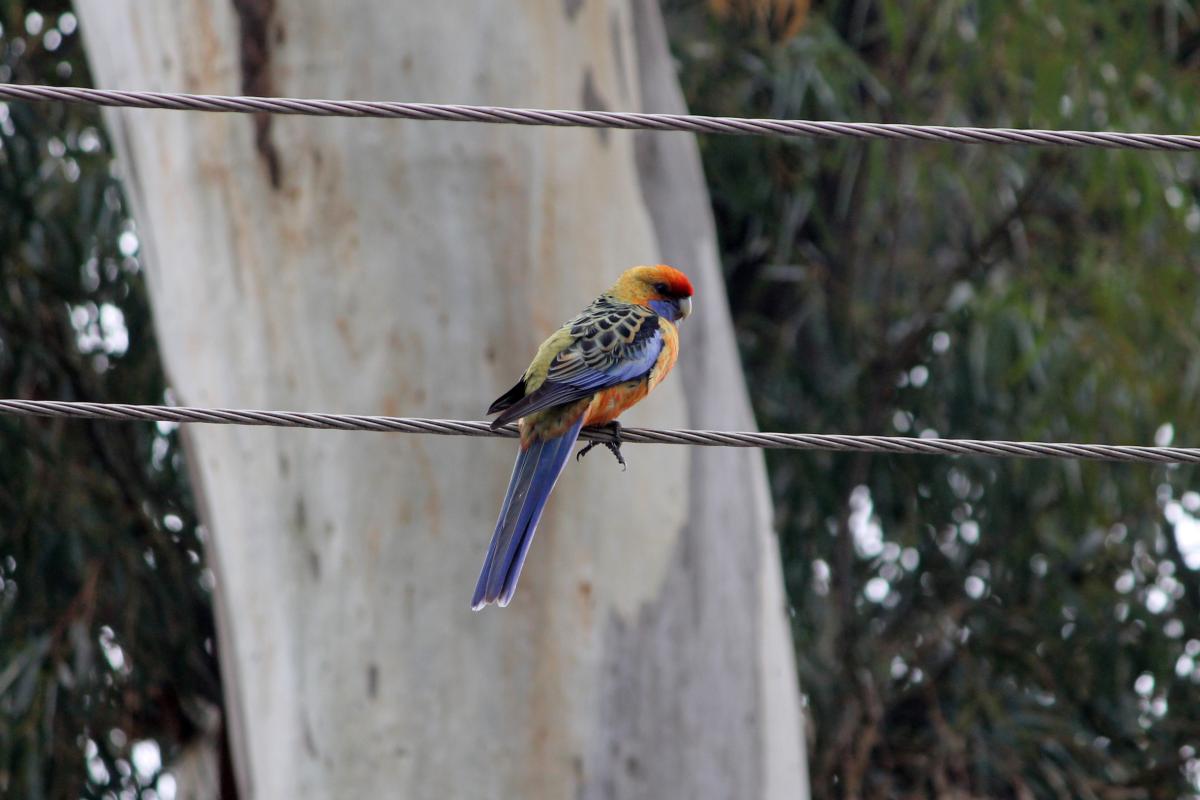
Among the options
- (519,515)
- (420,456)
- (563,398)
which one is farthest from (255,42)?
(519,515)

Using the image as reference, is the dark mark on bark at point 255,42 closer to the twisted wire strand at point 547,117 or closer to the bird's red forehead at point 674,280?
the bird's red forehead at point 674,280

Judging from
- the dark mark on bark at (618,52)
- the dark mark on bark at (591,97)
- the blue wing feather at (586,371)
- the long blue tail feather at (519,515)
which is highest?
the dark mark on bark at (618,52)

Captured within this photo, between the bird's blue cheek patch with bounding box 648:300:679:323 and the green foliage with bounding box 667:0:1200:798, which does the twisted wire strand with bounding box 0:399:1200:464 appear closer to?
the bird's blue cheek patch with bounding box 648:300:679:323

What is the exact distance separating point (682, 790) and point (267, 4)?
2273 mm

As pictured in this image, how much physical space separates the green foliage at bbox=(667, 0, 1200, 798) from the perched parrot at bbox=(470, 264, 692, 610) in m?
2.53

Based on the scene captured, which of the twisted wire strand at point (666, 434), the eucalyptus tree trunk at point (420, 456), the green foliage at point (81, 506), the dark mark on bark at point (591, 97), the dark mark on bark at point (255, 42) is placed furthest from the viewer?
the green foliage at point (81, 506)

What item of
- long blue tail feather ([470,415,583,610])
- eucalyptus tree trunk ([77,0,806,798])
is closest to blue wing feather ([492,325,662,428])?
long blue tail feather ([470,415,583,610])

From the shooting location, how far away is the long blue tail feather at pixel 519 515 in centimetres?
284

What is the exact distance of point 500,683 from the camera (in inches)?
149

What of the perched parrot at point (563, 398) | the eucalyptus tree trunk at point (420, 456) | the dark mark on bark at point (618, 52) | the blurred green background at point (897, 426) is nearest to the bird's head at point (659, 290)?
the perched parrot at point (563, 398)

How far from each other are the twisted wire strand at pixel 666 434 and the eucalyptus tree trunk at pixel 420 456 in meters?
1.36

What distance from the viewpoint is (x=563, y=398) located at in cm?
292

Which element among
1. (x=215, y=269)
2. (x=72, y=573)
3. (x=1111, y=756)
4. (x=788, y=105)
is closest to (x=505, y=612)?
(x=215, y=269)

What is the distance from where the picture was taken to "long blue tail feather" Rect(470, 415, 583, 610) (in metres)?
2.84
